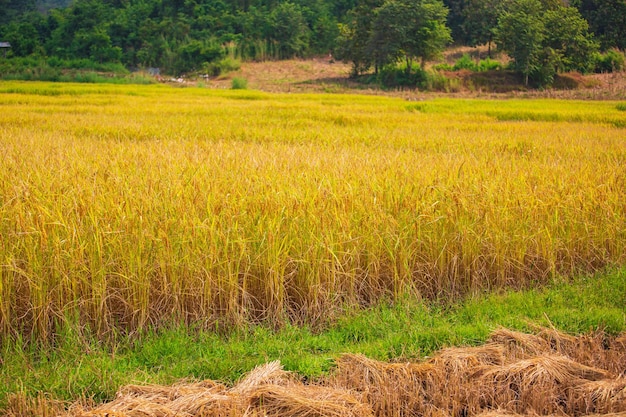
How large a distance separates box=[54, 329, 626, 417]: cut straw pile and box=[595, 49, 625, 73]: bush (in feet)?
109

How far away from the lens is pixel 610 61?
103ft

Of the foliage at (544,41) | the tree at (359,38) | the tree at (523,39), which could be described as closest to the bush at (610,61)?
the foliage at (544,41)

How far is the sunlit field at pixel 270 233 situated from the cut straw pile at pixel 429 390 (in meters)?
0.67

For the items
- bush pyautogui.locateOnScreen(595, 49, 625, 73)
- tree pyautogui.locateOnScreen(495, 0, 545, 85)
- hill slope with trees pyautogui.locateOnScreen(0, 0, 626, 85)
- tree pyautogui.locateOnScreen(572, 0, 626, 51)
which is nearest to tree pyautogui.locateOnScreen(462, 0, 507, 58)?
hill slope with trees pyautogui.locateOnScreen(0, 0, 626, 85)

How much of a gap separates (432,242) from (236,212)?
4.31 feet

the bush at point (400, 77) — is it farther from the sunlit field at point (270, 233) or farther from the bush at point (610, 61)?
the sunlit field at point (270, 233)

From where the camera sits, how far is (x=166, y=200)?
12.1 feet

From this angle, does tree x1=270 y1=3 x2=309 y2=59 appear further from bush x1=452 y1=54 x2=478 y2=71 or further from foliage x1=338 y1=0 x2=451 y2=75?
bush x1=452 y1=54 x2=478 y2=71

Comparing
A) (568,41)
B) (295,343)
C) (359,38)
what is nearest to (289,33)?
(359,38)

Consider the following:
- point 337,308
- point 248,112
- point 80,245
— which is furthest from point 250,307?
point 248,112

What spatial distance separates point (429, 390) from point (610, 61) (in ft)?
113

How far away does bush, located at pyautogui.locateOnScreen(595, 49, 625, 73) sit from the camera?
31.1 metres

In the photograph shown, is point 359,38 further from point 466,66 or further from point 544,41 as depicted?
point 544,41

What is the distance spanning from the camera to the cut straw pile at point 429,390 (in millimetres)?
2193
